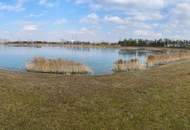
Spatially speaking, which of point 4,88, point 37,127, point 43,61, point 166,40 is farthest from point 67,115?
point 166,40

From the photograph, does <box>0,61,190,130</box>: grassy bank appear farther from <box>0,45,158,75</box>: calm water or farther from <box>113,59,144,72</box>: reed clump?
<box>113,59,144,72</box>: reed clump

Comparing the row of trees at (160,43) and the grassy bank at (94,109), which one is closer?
the grassy bank at (94,109)

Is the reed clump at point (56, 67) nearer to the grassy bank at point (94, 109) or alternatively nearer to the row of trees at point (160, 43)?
the grassy bank at point (94, 109)

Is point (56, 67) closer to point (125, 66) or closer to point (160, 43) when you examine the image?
point (125, 66)

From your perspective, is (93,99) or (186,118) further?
(93,99)

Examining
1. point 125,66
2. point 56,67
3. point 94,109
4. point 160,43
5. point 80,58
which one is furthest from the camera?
point 160,43

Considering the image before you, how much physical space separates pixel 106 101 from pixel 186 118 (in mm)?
3641

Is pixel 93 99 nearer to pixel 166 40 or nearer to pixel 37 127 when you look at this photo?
pixel 37 127

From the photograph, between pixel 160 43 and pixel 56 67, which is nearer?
pixel 56 67

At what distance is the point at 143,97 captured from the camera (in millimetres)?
12547

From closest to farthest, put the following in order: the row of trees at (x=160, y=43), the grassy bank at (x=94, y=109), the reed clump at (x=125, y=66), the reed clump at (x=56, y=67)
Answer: the grassy bank at (x=94, y=109)
the reed clump at (x=56, y=67)
the reed clump at (x=125, y=66)
the row of trees at (x=160, y=43)

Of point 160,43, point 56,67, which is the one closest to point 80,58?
point 56,67

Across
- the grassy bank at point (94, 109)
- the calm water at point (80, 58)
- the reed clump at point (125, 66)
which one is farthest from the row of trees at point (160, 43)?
the grassy bank at point (94, 109)

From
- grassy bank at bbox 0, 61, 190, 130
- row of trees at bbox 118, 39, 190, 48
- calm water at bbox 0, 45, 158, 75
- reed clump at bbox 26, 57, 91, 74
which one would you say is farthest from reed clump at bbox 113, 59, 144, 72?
row of trees at bbox 118, 39, 190, 48
